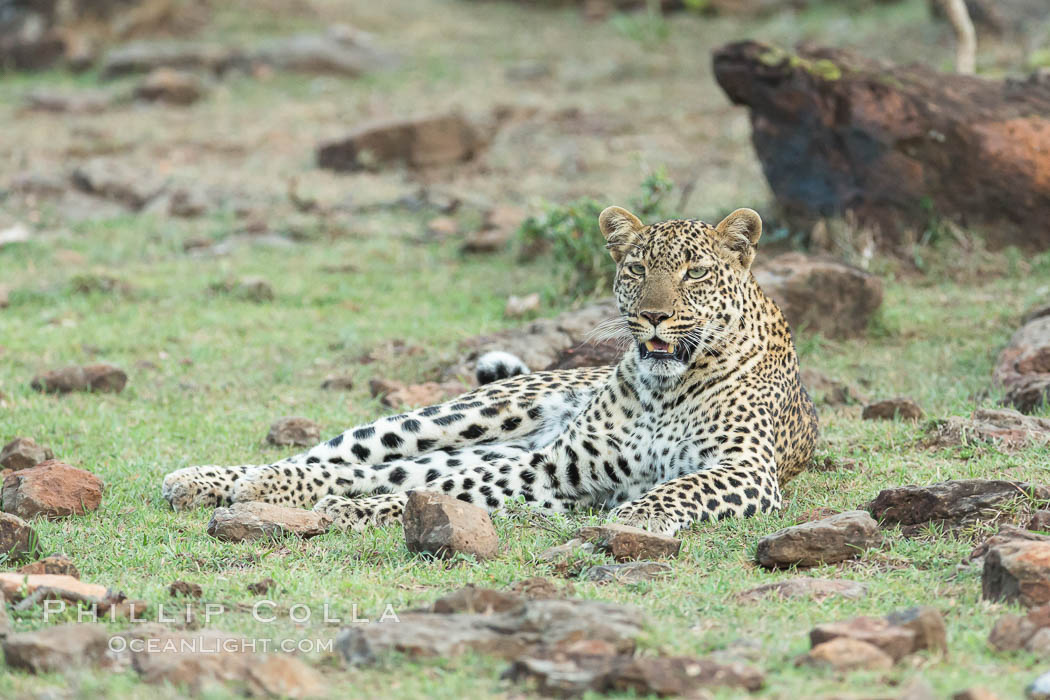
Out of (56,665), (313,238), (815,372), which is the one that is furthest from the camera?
(313,238)

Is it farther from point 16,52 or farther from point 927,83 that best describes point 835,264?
point 16,52

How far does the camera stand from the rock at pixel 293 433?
10219mm

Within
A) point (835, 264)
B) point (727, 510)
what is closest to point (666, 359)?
point (727, 510)

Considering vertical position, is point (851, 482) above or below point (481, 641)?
below

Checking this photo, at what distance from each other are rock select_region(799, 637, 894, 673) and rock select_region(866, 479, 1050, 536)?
2.23m

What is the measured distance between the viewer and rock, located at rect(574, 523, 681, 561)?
7004 millimetres

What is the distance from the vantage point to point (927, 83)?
15.0 m

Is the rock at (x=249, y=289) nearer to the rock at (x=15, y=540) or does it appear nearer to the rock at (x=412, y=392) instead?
the rock at (x=412, y=392)

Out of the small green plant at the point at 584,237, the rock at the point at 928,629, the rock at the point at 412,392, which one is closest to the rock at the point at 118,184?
the small green plant at the point at 584,237

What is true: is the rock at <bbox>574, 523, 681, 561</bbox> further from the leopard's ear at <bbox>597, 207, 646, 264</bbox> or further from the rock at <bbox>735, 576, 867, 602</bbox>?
the leopard's ear at <bbox>597, 207, 646, 264</bbox>

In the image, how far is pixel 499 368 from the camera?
1034 centimetres

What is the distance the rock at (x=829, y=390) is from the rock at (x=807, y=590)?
15.6 ft

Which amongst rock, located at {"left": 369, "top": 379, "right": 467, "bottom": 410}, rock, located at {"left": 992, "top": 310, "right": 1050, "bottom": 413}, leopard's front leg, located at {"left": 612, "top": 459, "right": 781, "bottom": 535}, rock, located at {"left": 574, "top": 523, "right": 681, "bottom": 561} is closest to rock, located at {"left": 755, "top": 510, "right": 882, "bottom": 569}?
rock, located at {"left": 574, "top": 523, "right": 681, "bottom": 561}

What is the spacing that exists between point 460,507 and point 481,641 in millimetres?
1905
